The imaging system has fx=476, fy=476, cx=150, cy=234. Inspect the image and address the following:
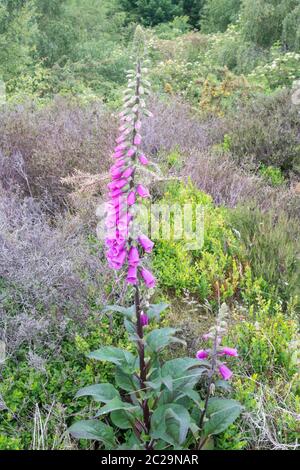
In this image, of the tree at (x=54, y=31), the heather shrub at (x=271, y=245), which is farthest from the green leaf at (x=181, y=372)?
the tree at (x=54, y=31)

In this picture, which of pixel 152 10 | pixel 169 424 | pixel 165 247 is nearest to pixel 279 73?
pixel 165 247

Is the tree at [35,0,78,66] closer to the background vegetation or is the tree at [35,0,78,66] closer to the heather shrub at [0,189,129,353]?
the background vegetation

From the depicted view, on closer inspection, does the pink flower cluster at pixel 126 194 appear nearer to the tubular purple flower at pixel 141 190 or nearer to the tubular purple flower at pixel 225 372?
the tubular purple flower at pixel 141 190

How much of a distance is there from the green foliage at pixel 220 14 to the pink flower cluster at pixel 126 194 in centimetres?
1478

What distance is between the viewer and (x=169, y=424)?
2.06 metres

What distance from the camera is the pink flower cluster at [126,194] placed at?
180 cm

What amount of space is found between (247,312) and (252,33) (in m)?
8.41

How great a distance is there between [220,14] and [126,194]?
1652 centimetres

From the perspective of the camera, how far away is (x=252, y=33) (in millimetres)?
9797

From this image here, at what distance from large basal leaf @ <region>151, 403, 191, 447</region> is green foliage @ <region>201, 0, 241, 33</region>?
1509 cm

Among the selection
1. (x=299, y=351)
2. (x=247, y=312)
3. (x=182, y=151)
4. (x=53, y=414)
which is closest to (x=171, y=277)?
(x=247, y=312)

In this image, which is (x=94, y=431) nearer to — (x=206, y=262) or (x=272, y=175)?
(x=206, y=262)

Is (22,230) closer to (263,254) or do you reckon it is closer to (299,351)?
(263,254)

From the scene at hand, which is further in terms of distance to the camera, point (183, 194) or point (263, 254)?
point (183, 194)
